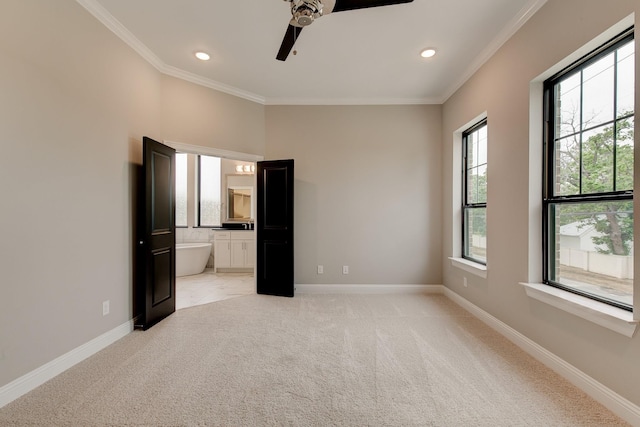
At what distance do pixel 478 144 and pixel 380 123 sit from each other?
1.40 m

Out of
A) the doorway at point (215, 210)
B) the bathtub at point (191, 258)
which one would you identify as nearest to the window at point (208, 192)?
the doorway at point (215, 210)

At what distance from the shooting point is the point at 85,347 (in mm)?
2283

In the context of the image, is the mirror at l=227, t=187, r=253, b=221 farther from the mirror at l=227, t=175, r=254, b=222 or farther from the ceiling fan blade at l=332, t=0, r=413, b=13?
the ceiling fan blade at l=332, t=0, r=413, b=13

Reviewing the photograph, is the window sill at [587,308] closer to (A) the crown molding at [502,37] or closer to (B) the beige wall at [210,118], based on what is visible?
(A) the crown molding at [502,37]

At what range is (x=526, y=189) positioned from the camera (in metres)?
2.36

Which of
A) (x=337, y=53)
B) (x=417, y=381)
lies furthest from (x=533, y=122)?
(x=417, y=381)

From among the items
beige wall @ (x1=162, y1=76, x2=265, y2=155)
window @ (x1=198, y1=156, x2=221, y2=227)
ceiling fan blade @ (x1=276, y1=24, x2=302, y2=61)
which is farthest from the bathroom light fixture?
ceiling fan blade @ (x1=276, y1=24, x2=302, y2=61)

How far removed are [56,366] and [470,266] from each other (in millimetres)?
4036

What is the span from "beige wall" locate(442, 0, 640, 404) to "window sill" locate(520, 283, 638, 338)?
0.19 feet

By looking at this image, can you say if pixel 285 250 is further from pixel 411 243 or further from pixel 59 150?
pixel 59 150

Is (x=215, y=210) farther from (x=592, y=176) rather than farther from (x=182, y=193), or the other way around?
(x=592, y=176)

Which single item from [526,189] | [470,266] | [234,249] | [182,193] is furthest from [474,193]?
[182,193]

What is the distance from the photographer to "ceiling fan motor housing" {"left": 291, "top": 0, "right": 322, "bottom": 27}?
163 centimetres

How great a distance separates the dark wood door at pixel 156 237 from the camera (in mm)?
2828
